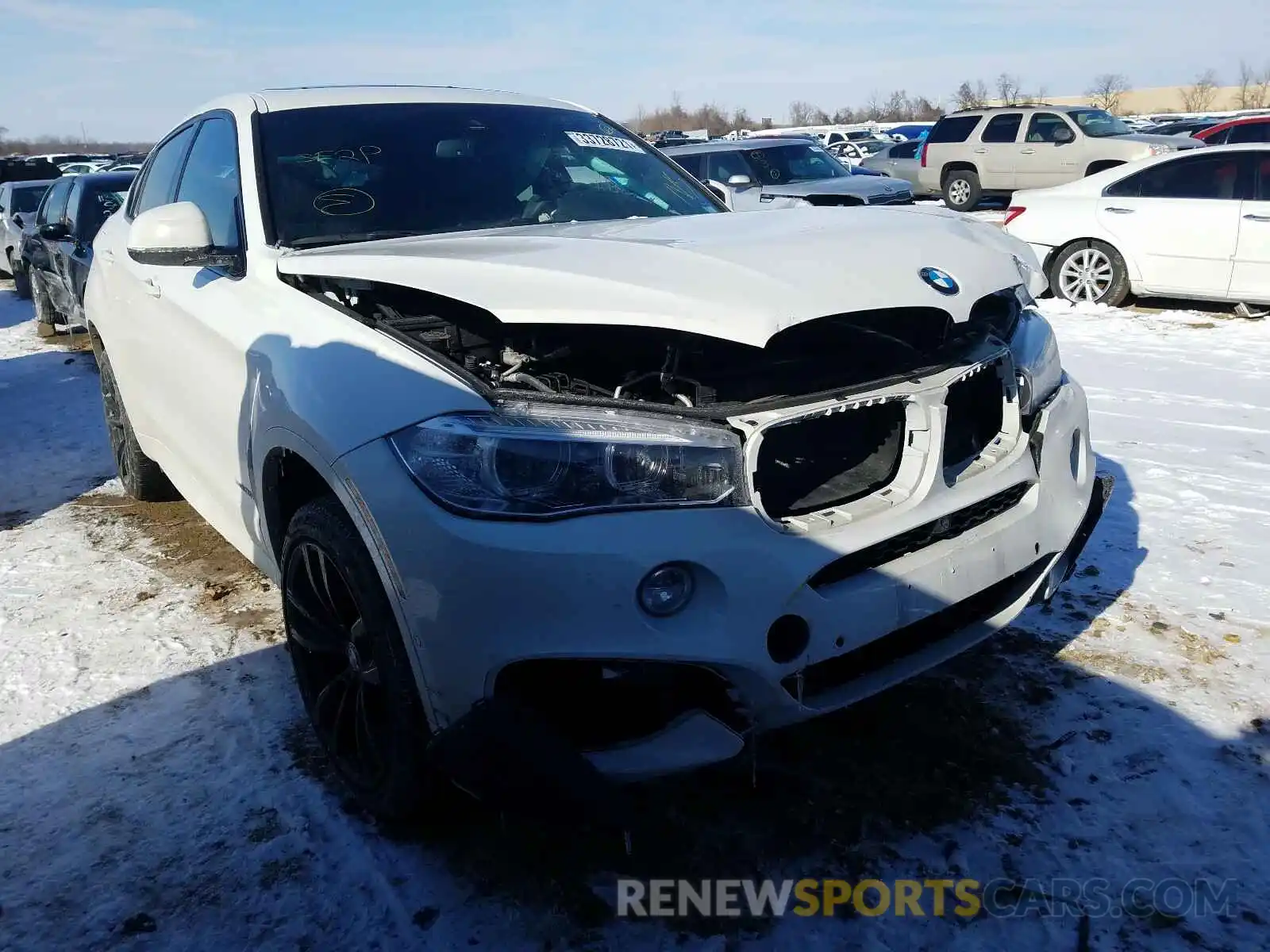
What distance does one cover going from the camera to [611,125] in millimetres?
4156

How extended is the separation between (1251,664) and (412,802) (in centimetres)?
250

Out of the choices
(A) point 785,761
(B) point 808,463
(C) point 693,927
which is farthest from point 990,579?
(C) point 693,927

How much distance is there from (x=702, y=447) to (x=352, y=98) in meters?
2.27

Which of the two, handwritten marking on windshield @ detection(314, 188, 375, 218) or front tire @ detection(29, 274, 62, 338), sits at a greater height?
handwritten marking on windshield @ detection(314, 188, 375, 218)

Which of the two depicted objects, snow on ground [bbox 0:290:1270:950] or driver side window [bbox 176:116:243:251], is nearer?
snow on ground [bbox 0:290:1270:950]

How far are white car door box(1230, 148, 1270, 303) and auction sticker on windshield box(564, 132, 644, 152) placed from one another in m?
6.42

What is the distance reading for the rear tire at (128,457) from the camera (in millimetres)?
4652

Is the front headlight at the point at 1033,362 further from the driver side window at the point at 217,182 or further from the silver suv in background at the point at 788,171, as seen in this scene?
the silver suv in background at the point at 788,171

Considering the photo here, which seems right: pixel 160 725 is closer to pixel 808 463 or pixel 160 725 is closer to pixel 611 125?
pixel 808 463

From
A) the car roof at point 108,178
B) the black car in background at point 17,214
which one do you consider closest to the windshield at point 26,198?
the black car in background at point 17,214

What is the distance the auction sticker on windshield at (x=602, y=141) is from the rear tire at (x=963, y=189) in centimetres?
1550

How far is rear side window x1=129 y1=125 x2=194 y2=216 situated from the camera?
4.04 m

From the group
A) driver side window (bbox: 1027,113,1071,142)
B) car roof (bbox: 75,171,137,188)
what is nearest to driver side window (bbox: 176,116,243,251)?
car roof (bbox: 75,171,137,188)

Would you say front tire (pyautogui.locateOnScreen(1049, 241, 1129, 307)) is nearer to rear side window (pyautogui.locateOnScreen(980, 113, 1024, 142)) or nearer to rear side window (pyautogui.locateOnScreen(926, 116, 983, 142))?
rear side window (pyautogui.locateOnScreen(980, 113, 1024, 142))
